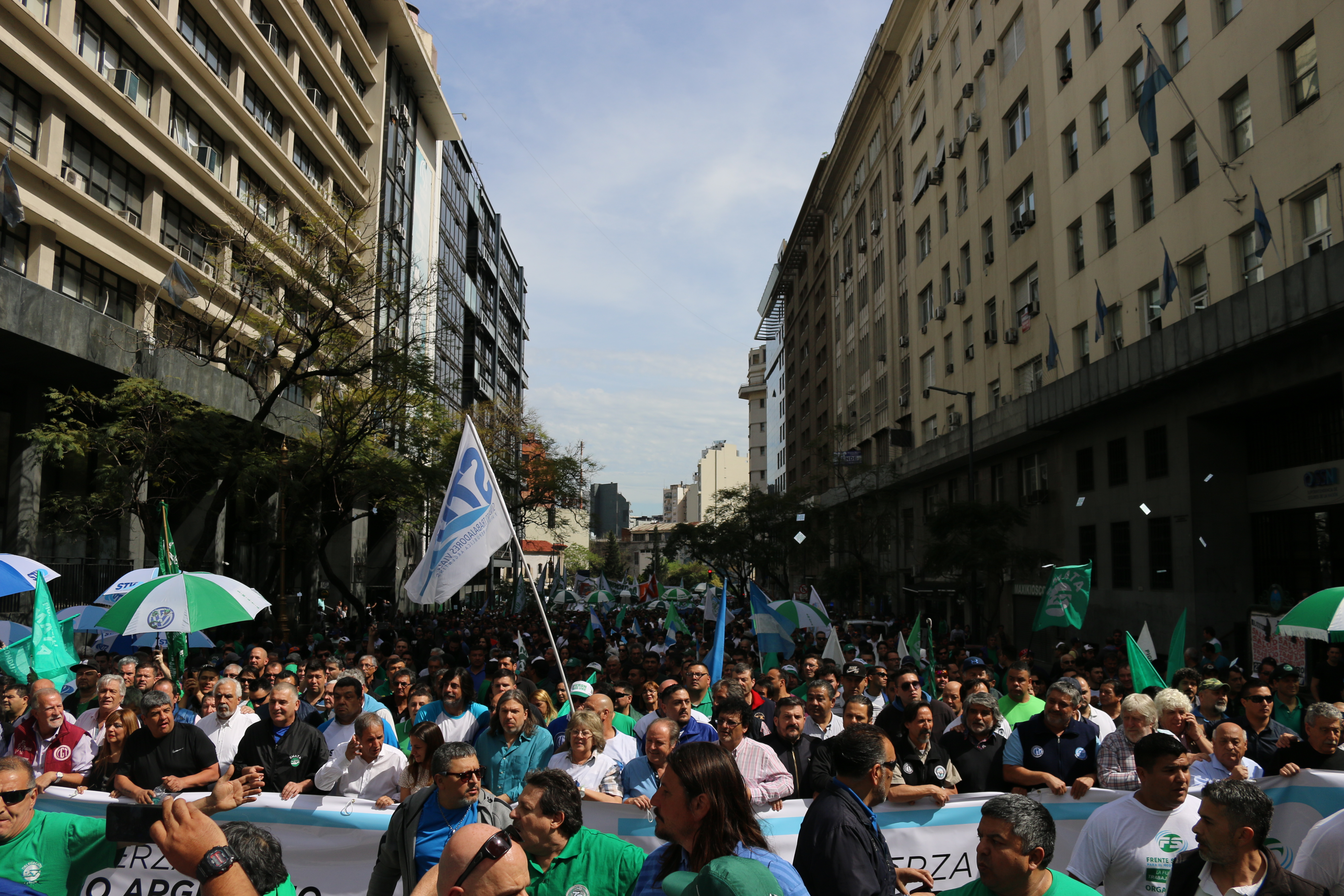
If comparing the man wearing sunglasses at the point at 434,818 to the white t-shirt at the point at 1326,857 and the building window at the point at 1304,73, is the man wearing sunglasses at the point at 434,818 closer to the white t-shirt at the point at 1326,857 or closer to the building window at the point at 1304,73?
the white t-shirt at the point at 1326,857

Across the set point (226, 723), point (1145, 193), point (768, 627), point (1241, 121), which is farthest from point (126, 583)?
point (1145, 193)

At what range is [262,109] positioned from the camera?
34500mm

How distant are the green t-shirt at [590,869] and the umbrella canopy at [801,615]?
1198 cm

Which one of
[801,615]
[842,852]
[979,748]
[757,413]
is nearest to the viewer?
[842,852]

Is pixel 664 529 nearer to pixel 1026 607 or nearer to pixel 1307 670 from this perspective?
pixel 1026 607

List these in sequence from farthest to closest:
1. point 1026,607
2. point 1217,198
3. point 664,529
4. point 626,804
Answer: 1. point 664,529
2. point 1026,607
3. point 1217,198
4. point 626,804

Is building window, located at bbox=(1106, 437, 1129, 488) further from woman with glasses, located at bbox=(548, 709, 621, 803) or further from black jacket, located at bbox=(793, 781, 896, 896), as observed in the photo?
black jacket, located at bbox=(793, 781, 896, 896)

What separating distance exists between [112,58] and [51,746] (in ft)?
77.7

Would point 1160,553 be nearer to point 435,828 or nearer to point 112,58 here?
point 435,828

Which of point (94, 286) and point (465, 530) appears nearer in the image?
point (465, 530)

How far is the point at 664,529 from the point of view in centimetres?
16838

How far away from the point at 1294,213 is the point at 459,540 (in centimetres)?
1832

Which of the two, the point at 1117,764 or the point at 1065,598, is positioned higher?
the point at 1065,598

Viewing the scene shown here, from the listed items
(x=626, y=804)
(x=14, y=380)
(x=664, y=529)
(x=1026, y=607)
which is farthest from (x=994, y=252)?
(x=664, y=529)
